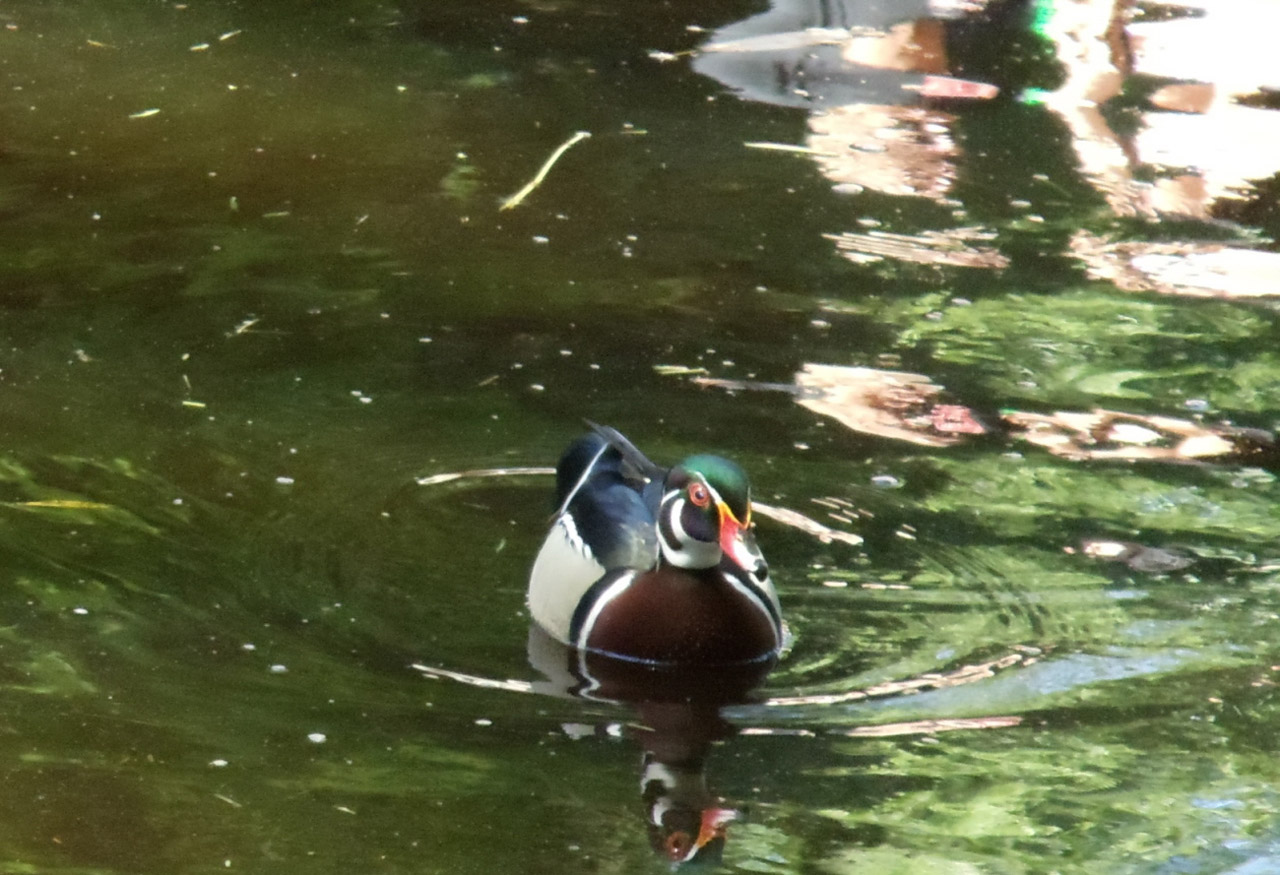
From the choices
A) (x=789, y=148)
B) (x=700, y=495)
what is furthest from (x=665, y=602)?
(x=789, y=148)

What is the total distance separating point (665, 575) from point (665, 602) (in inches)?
3.3

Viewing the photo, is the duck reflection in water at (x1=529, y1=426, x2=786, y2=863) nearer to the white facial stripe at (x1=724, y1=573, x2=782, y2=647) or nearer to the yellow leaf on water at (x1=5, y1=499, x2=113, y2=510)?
the white facial stripe at (x1=724, y1=573, x2=782, y2=647)

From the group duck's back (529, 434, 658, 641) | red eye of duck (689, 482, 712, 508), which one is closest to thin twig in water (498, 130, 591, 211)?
duck's back (529, 434, 658, 641)

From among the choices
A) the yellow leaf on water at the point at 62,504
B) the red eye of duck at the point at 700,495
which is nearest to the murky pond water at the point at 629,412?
the yellow leaf on water at the point at 62,504

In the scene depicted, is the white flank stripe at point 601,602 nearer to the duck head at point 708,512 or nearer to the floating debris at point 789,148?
the duck head at point 708,512

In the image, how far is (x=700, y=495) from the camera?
18.5 feet

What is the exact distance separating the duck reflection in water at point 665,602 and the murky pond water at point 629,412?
0.34 ft

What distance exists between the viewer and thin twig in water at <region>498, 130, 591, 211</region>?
29.8ft

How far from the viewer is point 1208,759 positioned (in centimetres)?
518

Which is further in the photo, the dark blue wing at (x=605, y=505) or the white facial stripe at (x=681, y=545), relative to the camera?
the dark blue wing at (x=605, y=505)

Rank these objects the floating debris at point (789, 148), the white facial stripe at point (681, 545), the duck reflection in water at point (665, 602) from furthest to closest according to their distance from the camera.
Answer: the floating debris at point (789, 148) < the white facial stripe at point (681, 545) < the duck reflection in water at point (665, 602)

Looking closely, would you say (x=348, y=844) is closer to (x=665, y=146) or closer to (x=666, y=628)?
(x=666, y=628)

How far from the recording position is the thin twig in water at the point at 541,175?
358 inches

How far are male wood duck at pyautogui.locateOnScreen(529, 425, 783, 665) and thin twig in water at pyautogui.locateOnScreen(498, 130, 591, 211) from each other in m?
3.25
